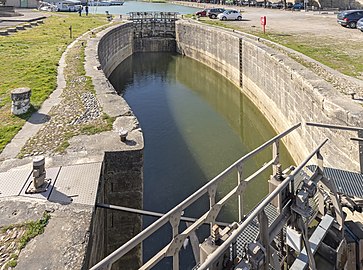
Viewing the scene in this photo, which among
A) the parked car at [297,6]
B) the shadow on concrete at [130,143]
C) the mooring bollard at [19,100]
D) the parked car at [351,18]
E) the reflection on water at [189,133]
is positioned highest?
the parked car at [297,6]

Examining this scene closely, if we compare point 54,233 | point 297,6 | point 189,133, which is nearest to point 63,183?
point 54,233

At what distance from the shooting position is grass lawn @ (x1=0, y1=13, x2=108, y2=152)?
7938mm

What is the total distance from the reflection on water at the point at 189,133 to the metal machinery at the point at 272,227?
2.54 meters

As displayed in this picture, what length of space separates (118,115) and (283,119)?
722 cm

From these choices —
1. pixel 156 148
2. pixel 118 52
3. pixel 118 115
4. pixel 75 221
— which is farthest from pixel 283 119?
pixel 118 52

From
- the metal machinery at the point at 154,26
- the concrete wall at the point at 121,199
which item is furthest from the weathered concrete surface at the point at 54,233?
the metal machinery at the point at 154,26

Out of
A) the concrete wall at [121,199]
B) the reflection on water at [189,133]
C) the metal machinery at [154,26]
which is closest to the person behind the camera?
the concrete wall at [121,199]

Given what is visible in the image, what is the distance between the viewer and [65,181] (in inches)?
202

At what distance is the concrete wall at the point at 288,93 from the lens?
8031 millimetres

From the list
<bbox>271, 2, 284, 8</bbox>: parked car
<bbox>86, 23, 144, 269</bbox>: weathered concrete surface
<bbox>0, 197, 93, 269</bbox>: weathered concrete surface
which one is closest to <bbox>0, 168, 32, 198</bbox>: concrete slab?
<bbox>0, 197, 93, 269</bbox>: weathered concrete surface

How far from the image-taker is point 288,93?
40.3 feet

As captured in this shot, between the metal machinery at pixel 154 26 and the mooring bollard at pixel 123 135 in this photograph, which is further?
the metal machinery at pixel 154 26

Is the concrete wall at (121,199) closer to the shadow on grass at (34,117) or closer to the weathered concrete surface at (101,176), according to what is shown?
the weathered concrete surface at (101,176)

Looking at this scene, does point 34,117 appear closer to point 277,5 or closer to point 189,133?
point 189,133
